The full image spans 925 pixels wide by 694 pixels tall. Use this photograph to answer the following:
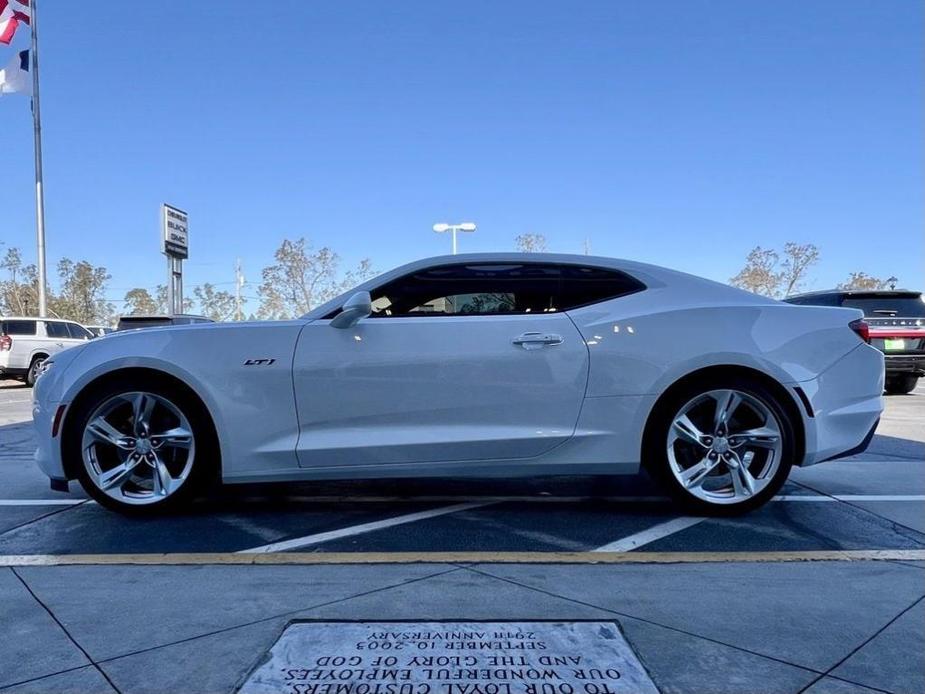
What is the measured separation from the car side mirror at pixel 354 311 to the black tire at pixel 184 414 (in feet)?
3.04

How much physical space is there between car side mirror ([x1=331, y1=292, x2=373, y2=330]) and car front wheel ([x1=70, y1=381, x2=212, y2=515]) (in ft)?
3.13

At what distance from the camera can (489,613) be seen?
92.7 inches

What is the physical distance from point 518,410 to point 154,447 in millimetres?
2110

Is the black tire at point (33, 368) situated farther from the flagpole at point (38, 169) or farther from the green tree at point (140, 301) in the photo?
the green tree at point (140, 301)

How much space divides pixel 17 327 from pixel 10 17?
12.9 metres

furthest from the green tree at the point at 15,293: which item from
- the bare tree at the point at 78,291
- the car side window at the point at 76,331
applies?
the car side window at the point at 76,331

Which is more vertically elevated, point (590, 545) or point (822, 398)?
point (822, 398)

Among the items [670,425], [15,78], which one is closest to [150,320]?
[670,425]

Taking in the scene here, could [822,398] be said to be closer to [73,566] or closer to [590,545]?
[590,545]

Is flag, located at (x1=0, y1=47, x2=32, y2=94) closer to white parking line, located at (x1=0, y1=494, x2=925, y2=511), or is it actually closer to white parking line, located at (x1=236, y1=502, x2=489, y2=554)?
white parking line, located at (x1=0, y1=494, x2=925, y2=511)

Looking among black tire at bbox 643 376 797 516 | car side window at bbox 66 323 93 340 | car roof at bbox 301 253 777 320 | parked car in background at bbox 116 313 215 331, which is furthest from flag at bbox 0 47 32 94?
black tire at bbox 643 376 797 516

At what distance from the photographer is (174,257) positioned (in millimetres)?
25078

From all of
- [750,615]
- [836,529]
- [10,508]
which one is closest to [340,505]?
[10,508]

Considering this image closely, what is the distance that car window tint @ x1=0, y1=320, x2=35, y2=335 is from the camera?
16.0m
